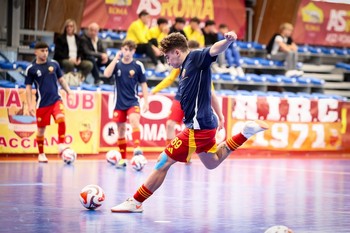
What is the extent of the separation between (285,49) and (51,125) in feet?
33.2

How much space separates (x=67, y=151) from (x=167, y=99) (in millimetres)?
4648

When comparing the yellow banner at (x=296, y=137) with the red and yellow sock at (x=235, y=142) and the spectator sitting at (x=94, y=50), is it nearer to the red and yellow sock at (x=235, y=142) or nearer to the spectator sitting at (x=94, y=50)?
the spectator sitting at (x=94, y=50)

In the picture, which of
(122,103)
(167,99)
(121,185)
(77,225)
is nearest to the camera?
(77,225)

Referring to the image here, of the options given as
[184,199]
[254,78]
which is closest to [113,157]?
[184,199]

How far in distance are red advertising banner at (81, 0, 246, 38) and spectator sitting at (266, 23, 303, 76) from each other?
140 cm

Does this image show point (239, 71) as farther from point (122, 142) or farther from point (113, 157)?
point (113, 157)

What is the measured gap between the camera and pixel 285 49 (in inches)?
1029

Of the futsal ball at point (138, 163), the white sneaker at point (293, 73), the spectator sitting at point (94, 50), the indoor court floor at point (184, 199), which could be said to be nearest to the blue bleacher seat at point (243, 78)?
the white sneaker at point (293, 73)

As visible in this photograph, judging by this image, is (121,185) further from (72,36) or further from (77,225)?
(72,36)

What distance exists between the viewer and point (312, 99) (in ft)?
76.0

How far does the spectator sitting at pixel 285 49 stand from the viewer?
26.2 meters

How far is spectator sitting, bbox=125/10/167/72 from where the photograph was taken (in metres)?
22.7

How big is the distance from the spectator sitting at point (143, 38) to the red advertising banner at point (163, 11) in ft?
5.15

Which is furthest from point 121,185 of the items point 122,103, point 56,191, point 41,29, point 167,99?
point 41,29
